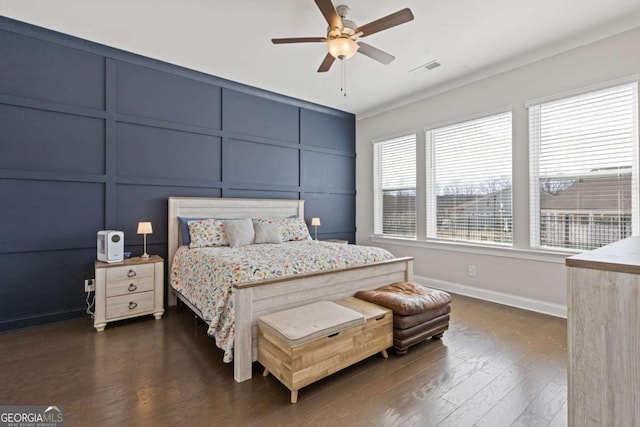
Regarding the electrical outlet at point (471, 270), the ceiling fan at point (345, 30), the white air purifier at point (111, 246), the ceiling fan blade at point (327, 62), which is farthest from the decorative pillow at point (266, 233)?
the electrical outlet at point (471, 270)

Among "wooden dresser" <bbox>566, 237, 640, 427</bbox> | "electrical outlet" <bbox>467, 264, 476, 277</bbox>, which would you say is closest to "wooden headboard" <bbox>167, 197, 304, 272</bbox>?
"electrical outlet" <bbox>467, 264, 476, 277</bbox>

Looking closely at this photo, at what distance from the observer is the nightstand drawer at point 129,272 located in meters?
3.00

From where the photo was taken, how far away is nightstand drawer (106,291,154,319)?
2.99 metres

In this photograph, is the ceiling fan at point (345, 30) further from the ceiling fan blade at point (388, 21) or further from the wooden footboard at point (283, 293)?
the wooden footboard at point (283, 293)

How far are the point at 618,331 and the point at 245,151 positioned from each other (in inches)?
166

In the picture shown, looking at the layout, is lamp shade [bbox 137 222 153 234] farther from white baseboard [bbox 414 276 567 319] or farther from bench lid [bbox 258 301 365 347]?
white baseboard [bbox 414 276 567 319]

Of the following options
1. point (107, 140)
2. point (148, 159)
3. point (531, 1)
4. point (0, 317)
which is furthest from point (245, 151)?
point (531, 1)

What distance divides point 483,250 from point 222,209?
11.3ft

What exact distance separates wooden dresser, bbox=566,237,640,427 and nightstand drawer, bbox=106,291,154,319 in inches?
134

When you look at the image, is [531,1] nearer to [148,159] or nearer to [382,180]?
[382,180]

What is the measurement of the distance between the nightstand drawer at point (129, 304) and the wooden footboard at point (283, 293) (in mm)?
1600

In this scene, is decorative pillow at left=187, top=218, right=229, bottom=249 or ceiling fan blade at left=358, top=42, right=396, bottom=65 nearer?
ceiling fan blade at left=358, top=42, right=396, bottom=65

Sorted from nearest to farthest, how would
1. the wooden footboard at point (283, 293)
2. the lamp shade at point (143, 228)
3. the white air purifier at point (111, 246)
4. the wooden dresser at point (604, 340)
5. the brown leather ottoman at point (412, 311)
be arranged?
the wooden dresser at point (604, 340) → the wooden footboard at point (283, 293) → the brown leather ottoman at point (412, 311) → the white air purifier at point (111, 246) → the lamp shade at point (143, 228)

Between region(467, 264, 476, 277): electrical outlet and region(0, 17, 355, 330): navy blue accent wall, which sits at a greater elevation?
region(0, 17, 355, 330): navy blue accent wall
